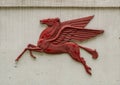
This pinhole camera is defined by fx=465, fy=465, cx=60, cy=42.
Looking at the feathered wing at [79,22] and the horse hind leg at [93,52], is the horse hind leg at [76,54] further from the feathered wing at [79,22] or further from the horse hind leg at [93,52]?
the feathered wing at [79,22]

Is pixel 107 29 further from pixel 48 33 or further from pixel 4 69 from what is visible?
pixel 4 69

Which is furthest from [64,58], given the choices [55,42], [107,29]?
[107,29]

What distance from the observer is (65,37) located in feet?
19.3

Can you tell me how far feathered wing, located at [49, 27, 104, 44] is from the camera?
5855 mm

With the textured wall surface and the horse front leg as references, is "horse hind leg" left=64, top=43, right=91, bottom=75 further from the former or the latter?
the horse front leg

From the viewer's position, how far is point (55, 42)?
5906 mm

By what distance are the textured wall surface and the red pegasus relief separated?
6 cm

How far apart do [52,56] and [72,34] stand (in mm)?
382

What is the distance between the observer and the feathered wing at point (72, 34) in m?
5.86

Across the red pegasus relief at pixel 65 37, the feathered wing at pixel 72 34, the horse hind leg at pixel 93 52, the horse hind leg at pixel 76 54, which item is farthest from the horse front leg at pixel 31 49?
the horse hind leg at pixel 93 52

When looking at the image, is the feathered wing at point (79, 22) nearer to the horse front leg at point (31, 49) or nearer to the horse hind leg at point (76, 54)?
the horse hind leg at point (76, 54)

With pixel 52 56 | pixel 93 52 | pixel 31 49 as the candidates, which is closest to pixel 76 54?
pixel 93 52

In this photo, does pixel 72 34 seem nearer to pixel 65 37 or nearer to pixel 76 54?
pixel 65 37

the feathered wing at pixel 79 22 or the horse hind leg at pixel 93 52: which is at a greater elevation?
the feathered wing at pixel 79 22
